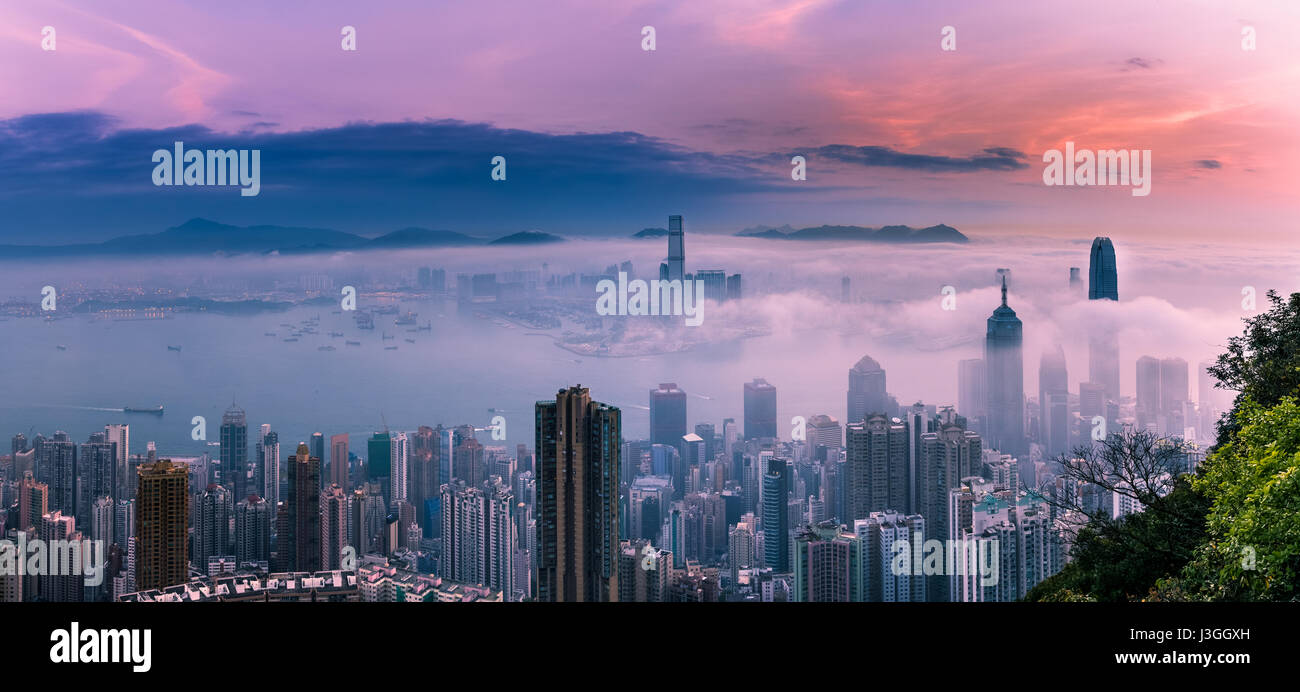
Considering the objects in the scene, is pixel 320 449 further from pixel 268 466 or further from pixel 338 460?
pixel 268 466

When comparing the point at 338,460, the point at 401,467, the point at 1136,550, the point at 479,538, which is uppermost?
the point at 338,460

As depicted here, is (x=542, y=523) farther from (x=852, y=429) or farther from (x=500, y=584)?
(x=852, y=429)

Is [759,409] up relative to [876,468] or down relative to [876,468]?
up

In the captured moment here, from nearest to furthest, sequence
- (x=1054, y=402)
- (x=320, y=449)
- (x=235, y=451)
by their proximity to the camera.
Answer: (x=1054, y=402), (x=320, y=449), (x=235, y=451)

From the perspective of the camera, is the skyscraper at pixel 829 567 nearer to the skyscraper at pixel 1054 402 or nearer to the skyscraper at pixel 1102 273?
the skyscraper at pixel 1054 402

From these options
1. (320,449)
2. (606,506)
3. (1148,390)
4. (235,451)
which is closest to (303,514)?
(320,449)

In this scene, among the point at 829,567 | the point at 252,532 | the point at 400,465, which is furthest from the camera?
the point at 400,465
